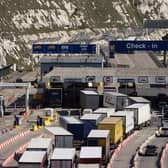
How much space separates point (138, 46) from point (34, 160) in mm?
70579

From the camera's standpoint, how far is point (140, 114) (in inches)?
3221

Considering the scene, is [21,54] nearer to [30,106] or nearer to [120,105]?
[30,106]

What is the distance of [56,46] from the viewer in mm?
126688

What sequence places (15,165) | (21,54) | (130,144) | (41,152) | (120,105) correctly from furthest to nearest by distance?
(21,54)
(120,105)
(130,144)
(15,165)
(41,152)

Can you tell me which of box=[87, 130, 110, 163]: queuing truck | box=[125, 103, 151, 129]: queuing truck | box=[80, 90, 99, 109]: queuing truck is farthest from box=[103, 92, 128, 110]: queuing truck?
box=[87, 130, 110, 163]: queuing truck

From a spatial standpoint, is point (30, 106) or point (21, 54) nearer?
point (30, 106)

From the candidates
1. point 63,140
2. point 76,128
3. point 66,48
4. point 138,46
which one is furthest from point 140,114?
point 66,48

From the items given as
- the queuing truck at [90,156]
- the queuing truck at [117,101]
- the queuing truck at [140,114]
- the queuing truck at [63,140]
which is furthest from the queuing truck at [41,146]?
the queuing truck at [117,101]

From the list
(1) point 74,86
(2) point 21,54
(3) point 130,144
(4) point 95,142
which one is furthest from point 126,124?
(2) point 21,54

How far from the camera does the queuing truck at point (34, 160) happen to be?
53125 millimetres

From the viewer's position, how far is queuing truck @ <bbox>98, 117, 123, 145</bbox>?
6912 cm

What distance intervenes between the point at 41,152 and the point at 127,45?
68202 mm

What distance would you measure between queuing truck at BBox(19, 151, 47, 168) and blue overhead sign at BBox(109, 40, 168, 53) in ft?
221

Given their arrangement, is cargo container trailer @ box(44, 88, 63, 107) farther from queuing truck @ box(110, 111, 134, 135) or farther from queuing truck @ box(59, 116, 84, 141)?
queuing truck @ box(59, 116, 84, 141)
